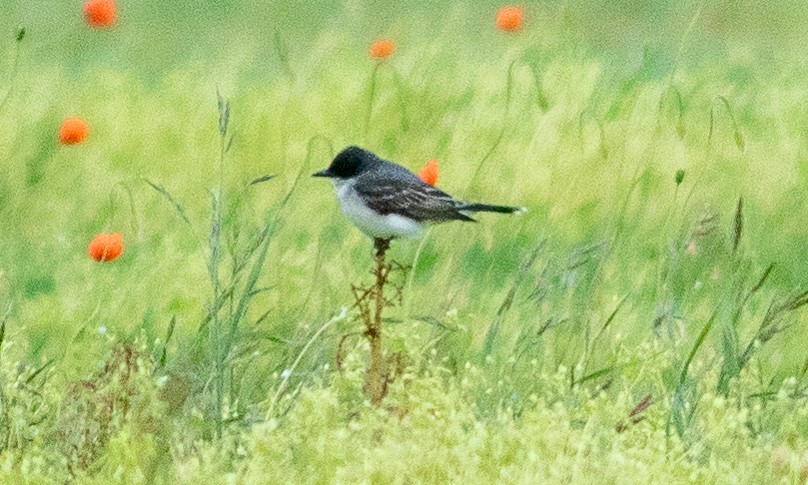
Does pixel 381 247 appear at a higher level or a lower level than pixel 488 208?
higher

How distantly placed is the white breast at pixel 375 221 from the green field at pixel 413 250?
0.59 feet

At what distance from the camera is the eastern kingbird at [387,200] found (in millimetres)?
4742

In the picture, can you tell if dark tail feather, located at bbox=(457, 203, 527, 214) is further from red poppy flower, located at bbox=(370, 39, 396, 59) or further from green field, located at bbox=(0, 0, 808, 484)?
red poppy flower, located at bbox=(370, 39, 396, 59)

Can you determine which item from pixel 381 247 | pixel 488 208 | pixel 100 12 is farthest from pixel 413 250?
pixel 100 12

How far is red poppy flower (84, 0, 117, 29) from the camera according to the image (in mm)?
6535

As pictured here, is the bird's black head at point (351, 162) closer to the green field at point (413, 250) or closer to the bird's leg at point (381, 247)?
the green field at point (413, 250)

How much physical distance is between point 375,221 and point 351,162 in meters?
0.41

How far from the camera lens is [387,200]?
16.0 feet

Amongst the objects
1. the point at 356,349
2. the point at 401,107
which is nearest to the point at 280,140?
the point at 401,107

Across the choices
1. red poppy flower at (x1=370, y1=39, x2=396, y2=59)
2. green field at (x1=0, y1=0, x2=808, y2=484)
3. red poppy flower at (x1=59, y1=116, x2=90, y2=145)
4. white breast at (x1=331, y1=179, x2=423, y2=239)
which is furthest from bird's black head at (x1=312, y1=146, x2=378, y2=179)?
red poppy flower at (x1=370, y1=39, x2=396, y2=59)

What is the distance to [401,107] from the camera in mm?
6625

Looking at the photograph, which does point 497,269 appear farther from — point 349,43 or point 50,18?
point 50,18

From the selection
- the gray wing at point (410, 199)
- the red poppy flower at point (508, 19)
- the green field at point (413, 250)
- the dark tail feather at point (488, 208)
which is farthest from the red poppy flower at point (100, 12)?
the dark tail feather at point (488, 208)

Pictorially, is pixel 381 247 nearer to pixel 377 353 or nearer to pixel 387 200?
pixel 377 353
